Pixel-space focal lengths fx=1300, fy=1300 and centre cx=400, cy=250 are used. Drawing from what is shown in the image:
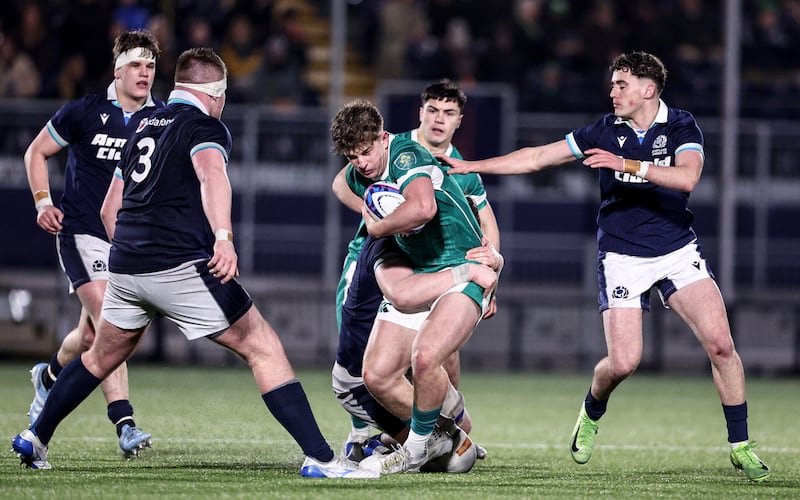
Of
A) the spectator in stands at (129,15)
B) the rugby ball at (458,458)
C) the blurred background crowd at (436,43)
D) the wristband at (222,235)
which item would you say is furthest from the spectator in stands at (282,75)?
the wristband at (222,235)

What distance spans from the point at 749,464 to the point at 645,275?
4.14 ft

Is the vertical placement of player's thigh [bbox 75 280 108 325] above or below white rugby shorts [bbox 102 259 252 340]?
below

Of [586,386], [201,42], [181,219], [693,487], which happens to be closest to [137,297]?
[181,219]

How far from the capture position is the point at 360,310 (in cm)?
743

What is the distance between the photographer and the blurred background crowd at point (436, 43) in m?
18.3

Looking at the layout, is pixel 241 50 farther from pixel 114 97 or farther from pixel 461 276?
pixel 461 276

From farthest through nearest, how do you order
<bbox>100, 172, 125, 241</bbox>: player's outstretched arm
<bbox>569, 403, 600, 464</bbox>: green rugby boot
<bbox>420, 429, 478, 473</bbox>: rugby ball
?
<bbox>569, 403, 600, 464</bbox>: green rugby boot < <bbox>100, 172, 125, 241</bbox>: player's outstretched arm < <bbox>420, 429, 478, 473</bbox>: rugby ball

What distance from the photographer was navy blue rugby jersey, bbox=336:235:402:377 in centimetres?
730

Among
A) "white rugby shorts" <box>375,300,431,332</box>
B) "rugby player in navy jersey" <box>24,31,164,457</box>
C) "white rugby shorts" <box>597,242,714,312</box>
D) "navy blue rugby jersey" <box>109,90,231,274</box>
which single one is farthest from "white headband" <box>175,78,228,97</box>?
"white rugby shorts" <box>597,242,714,312</box>

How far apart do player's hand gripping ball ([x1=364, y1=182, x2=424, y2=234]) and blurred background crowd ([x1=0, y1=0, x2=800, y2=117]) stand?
10599 mm

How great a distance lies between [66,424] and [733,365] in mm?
4917

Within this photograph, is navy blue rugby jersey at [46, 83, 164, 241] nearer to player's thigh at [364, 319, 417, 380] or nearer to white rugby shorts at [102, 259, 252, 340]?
white rugby shorts at [102, 259, 252, 340]

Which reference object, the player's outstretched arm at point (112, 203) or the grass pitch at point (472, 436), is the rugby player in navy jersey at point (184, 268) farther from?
the player's outstretched arm at point (112, 203)

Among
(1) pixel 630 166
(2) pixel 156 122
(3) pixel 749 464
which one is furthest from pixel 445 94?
(3) pixel 749 464
